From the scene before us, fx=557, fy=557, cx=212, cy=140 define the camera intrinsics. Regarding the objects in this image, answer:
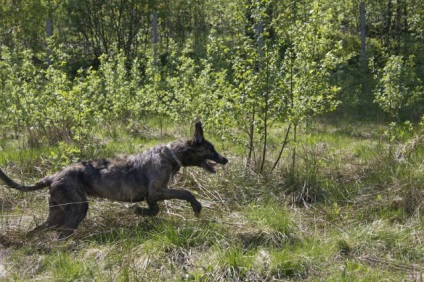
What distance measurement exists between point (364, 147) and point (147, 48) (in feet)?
40.0

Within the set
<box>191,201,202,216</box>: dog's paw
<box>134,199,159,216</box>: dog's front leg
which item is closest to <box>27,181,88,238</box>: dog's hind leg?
<box>134,199,159,216</box>: dog's front leg

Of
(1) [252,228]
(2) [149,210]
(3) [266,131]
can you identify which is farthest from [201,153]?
(3) [266,131]

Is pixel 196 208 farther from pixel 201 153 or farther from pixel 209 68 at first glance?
pixel 209 68

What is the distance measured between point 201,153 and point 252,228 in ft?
4.22

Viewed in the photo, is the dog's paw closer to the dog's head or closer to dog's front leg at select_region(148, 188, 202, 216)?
dog's front leg at select_region(148, 188, 202, 216)

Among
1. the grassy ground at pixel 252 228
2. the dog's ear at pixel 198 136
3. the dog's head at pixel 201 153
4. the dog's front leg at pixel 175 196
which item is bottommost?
the grassy ground at pixel 252 228

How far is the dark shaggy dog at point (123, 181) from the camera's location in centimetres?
636

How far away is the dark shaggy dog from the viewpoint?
6.36 m

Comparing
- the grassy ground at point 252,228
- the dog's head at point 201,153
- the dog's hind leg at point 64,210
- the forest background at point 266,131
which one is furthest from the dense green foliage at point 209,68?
the dog's hind leg at point 64,210

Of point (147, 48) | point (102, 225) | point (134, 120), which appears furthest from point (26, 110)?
point (147, 48)

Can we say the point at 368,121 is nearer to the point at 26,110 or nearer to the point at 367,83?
the point at 367,83

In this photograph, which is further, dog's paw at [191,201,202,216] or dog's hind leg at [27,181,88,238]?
dog's paw at [191,201,202,216]

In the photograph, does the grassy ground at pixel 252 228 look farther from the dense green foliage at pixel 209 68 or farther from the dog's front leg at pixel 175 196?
the dense green foliage at pixel 209 68

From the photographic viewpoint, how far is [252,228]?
625 cm
